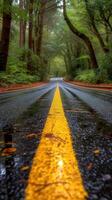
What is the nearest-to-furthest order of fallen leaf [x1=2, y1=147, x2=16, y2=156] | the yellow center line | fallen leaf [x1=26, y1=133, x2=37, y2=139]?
the yellow center line → fallen leaf [x1=2, y1=147, x2=16, y2=156] → fallen leaf [x1=26, y1=133, x2=37, y2=139]

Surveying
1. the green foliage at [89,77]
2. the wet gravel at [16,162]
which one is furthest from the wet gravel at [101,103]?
the green foliage at [89,77]

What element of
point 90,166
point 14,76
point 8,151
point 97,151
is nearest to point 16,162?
point 8,151

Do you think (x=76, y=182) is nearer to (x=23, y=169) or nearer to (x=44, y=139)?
(x=23, y=169)

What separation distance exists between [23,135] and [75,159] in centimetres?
78

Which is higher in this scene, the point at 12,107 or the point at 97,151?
the point at 97,151

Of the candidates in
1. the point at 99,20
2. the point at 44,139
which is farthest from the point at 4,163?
the point at 99,20

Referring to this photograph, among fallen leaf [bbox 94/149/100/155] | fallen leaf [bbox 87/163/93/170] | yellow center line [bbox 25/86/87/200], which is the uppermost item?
yellow center line [bbox 25/86/87/200]

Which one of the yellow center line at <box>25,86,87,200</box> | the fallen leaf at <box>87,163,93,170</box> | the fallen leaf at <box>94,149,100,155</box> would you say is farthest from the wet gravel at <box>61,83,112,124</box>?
the fallen leaf at <box>87,163,93,170</box>

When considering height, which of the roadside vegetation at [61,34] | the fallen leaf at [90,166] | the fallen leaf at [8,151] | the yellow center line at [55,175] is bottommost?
the fallen leaf at [8,151]

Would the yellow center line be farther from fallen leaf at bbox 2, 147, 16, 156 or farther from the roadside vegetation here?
the roadside vegetation

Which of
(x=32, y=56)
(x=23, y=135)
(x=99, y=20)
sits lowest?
(x=23, y=135)

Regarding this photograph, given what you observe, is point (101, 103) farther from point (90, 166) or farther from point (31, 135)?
point (90, 166)

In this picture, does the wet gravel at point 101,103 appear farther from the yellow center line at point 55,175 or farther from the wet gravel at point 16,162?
the yellow center line at point 55,175

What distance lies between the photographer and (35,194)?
868mm
